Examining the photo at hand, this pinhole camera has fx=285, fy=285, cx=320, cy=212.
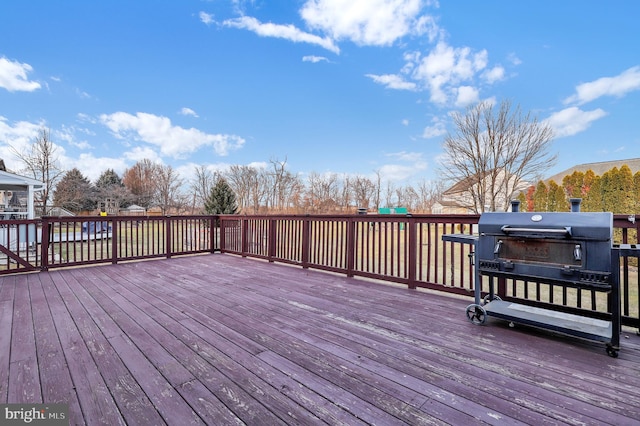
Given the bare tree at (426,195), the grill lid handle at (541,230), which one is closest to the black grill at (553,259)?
the grill lid handle at (541,230)

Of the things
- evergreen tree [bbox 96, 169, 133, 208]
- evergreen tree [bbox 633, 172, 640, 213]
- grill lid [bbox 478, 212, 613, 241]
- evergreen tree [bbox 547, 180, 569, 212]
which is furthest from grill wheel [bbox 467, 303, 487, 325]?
evergreen tree [bbox 96, 169, 133, 208]

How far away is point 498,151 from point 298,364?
11547 millimetres

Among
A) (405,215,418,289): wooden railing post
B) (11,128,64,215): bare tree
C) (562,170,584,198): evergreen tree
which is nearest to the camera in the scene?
(405,215,418,289): wooden railing post

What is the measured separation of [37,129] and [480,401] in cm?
1679

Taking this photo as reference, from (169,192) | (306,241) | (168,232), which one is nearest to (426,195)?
(306,241)

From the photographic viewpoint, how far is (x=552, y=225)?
6.52 feet

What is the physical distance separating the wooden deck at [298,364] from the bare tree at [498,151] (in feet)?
30.7

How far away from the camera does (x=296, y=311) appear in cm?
266

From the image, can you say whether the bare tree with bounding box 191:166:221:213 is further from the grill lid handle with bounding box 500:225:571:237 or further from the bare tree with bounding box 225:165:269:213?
the grill lid handle with bounding box 500:225:571:237

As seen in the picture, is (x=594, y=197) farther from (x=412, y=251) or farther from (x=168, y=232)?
(x=168, y=232)

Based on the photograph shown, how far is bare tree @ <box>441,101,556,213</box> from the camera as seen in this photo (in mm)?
10266

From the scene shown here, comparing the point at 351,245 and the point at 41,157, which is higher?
the point at 41,157

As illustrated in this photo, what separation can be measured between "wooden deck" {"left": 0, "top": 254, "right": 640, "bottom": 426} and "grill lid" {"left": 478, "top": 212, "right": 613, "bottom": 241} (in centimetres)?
77

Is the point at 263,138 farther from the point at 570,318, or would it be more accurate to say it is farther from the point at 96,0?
the point at 570,318
